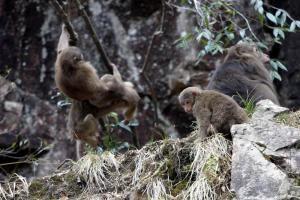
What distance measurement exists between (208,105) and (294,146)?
0.93 metres

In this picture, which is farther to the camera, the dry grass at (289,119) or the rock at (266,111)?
the rock at (266,111)

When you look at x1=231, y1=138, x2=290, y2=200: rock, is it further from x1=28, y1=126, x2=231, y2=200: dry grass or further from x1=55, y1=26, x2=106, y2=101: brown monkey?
x1=55, y1=26, x2=106, y2=101: brown monkey

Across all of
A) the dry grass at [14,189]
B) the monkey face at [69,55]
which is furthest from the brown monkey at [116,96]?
Result: the dry grass at [14,189]

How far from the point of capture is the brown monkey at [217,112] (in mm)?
6438

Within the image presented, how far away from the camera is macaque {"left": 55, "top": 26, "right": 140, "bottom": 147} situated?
8.09 m

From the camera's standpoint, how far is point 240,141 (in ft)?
19.8

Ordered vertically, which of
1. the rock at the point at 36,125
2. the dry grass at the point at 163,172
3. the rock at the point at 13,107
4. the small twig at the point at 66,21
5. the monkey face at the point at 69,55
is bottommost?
the rock at the point at 36,125

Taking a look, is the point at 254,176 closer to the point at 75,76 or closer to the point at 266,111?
the point at 266,111

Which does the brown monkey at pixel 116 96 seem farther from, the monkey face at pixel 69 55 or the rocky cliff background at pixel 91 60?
the rocky cliff background at pixel 91 60

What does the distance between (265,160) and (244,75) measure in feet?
11.6

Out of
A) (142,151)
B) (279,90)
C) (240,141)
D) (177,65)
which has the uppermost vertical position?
(240,141)

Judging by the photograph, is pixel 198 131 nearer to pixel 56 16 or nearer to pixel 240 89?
pixel 240 89

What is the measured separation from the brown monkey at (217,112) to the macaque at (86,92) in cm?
189

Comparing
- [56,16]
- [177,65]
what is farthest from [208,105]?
[56,16]
